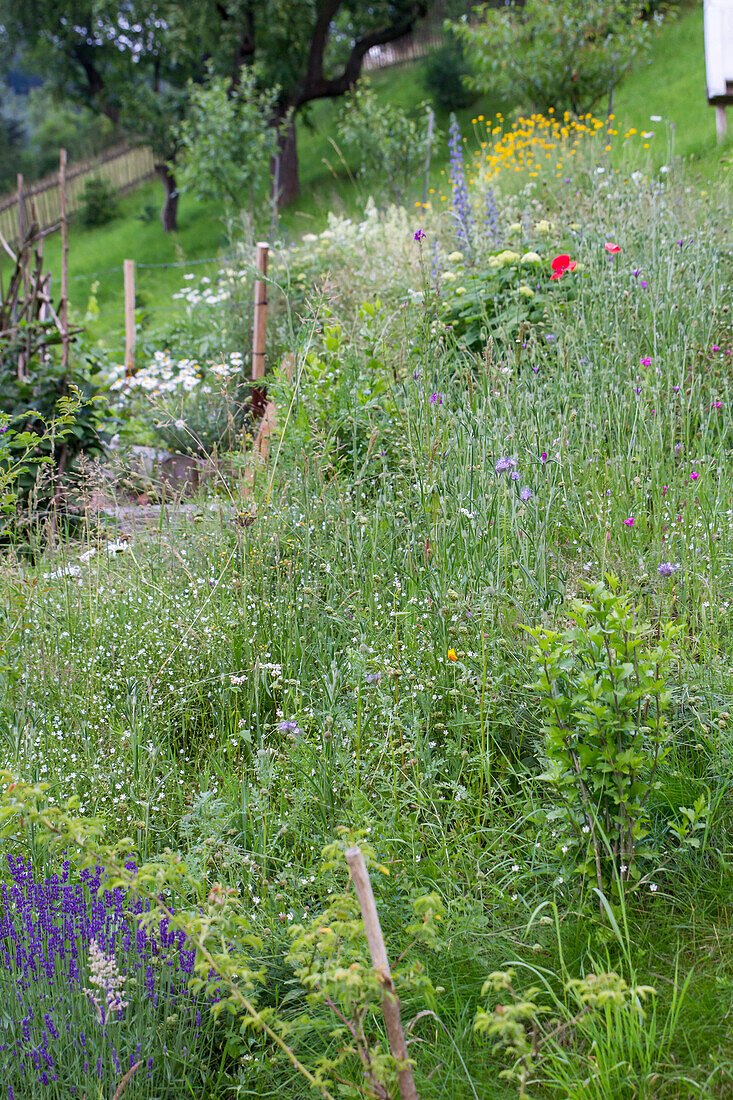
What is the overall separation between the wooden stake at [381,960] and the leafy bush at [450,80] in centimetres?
2437

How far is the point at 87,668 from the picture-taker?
2715 millimetres

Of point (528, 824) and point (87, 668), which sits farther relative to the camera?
point (87, 668)

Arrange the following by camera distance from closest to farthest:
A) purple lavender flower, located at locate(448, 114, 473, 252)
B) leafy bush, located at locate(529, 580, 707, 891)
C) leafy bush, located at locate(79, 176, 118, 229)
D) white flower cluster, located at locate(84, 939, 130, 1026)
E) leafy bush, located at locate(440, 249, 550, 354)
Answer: white flower cluster, located at locate(84, 939, 130, 1026) → leafy bush, located at locate(529, 580, 707, 891) → leafy bush, located at locate(440, 249, 550, 354) → purple lavender flower, located at locate(448, 114, 473, 252) → leafy bush, located at locate(79, 176, 118, 229)

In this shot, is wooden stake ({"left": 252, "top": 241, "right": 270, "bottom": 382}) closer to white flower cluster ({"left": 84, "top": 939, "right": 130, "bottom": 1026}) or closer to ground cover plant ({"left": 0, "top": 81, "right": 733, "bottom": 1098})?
ground cover plant ({"left": 0, "top": 81, "right": 733, "bottom": 1098})

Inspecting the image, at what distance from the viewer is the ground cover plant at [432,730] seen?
149 cm

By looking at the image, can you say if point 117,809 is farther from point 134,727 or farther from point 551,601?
point 551,601

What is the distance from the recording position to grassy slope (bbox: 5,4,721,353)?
Answer: 1313cm

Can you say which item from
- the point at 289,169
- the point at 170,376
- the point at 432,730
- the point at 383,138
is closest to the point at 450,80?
the point at 289,169

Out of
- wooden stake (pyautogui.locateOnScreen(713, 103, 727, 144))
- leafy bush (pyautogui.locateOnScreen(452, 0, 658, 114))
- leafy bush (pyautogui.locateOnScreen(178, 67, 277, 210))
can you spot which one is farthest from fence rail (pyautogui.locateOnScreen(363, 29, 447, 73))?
wooden stake (pyautogui.locateOnScreen(713, 103, 727, 144))

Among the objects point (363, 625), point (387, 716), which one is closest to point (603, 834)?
point (387, 716)

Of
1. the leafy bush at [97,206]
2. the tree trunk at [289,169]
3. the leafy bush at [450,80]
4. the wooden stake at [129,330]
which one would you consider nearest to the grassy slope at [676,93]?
the leafy bush at [450,80]

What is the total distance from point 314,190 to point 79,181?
1199 centimetres

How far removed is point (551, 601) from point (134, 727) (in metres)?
1.25

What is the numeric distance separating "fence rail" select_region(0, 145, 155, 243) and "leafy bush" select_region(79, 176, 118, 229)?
3.28ft
